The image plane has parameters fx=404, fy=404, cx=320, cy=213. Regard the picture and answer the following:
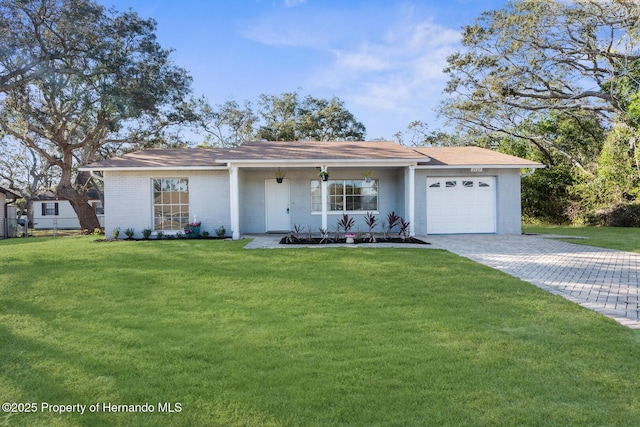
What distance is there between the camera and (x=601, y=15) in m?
19.5

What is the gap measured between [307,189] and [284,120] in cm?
1792

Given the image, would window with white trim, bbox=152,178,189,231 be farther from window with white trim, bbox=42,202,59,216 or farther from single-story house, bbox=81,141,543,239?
window with white trim, bbox=42,202,59,216

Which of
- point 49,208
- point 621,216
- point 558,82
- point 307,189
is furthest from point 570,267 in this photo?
point 49,208

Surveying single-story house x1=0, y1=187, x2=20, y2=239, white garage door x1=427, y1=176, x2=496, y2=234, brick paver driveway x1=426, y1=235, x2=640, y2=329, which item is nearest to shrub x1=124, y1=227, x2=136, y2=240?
brick paver driveway x1=426, y1=235, x2=640, y2=329

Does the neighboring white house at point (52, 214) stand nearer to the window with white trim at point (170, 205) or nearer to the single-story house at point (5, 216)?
the single-story house at point (5, 216)

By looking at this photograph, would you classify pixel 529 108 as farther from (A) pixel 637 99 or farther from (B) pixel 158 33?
(B) pixel 158 33

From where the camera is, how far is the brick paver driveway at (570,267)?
592 cm

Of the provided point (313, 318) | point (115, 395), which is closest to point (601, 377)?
point (313, 318)

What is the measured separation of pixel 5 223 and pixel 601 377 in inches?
1112

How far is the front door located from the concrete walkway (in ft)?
10.1

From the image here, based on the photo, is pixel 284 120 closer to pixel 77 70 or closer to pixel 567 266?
pixel 77 70

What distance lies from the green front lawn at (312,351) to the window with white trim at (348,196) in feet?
27.4

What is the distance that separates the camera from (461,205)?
49.9ft

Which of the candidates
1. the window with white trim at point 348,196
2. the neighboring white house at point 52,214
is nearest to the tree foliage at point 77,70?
the window with white trim at point 348,196
